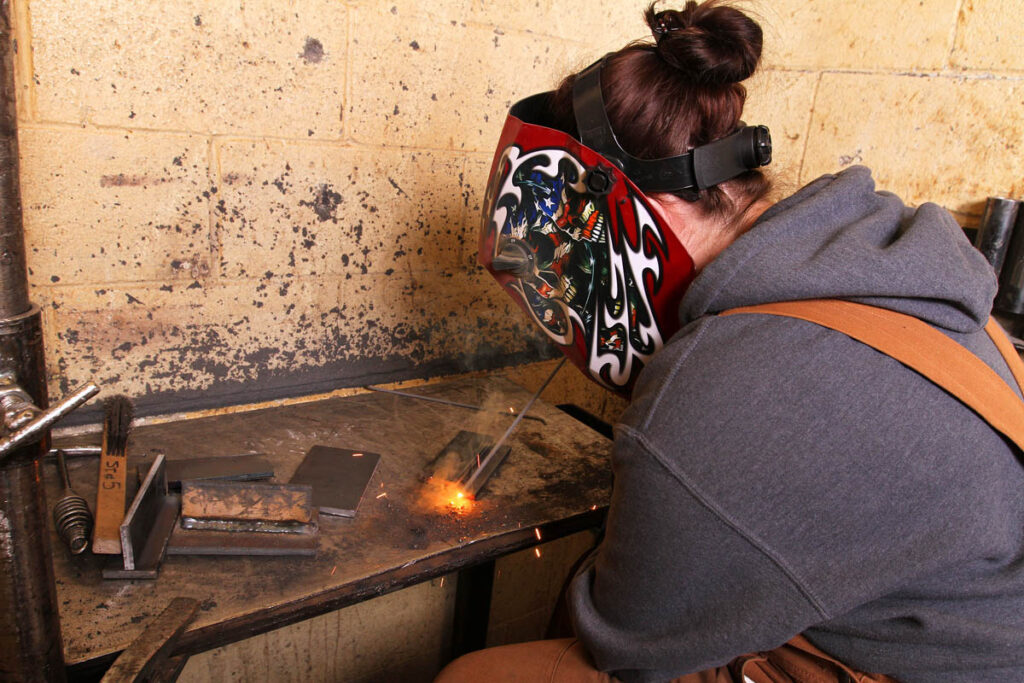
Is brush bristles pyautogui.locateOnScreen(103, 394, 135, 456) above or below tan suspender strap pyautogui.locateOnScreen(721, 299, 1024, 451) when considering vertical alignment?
below

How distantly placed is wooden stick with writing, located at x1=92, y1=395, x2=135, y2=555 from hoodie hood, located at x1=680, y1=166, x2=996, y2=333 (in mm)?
887

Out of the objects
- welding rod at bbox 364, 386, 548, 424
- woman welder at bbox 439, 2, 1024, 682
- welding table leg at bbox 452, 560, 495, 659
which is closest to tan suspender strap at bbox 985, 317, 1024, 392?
woman welder at bbox 439, 2, 1024, 682

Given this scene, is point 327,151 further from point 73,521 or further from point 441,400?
point 73,521

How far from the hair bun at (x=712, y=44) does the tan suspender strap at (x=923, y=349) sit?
40 cm

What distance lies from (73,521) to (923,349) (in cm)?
124

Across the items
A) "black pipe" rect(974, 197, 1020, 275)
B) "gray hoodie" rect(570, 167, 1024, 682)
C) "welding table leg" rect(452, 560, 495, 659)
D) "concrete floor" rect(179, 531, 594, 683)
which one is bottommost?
"concrete floor" rect(179, 531, 594, 683)

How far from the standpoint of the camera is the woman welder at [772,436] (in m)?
0.77

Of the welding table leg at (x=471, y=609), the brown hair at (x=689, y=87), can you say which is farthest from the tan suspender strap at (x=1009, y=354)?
the welding table leg at (x=471, y=609)

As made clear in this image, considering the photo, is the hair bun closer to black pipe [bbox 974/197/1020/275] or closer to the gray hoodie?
the gray hoodie

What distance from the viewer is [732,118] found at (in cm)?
107

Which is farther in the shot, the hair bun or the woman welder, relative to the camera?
the hair bun

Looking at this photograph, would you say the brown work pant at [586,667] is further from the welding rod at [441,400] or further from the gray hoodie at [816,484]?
the welding rod at [441,400]

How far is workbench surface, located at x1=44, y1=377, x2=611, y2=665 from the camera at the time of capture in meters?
1.00

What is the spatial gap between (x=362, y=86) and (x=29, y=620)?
1337 millimetres
